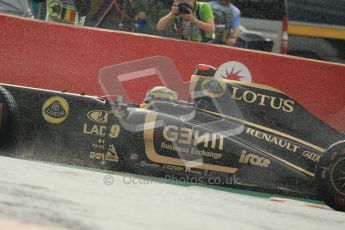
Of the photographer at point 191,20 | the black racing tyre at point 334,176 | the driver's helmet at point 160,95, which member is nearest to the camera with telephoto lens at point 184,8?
the photographer at point 191,20

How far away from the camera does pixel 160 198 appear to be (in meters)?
4.57

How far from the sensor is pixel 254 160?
586 cm

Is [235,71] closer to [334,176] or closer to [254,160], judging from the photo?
[254,160]

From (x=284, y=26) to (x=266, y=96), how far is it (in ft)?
14.3

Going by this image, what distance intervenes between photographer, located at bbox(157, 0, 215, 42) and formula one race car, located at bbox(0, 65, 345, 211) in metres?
1.62

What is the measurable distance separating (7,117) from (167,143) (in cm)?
128

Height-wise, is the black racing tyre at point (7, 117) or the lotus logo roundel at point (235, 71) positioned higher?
the lotus logo roundel at point (235, 71)

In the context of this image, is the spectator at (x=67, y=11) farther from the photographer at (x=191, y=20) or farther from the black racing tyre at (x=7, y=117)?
the black racing tyre at (x=7, y=117)

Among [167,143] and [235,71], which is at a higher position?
[235,71]

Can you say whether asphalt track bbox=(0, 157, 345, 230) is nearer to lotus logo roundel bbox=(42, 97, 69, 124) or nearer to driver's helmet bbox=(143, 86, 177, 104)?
lotus logo roundel bbox=(42, 97, 69, 124)

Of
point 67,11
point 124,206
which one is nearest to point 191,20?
point 67,11

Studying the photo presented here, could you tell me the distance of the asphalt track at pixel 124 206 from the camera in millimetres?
3494

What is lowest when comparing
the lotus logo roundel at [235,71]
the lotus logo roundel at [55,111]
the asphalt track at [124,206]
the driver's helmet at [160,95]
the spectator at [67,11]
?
the asphalt track at [124,206]

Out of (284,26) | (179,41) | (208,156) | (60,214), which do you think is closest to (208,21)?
(179,41)
